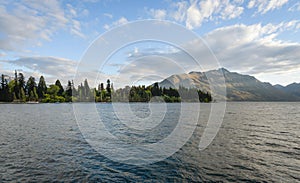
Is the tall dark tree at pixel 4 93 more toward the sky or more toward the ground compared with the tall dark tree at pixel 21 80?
more toward the ground

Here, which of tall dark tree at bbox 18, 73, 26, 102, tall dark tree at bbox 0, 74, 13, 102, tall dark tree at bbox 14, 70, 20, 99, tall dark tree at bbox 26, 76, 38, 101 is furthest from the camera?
tall dark tree at bbox 26, 76, 38, 101

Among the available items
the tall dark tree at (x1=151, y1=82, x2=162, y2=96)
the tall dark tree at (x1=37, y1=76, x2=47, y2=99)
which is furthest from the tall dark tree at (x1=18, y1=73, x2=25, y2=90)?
the tall dark tree at (x1=151, y1=82, x2=162, y2=96)

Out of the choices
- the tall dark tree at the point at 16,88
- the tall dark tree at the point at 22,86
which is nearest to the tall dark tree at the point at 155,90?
the tall dark tree at the point at 22,86

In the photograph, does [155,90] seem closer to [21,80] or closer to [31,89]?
[31,89]

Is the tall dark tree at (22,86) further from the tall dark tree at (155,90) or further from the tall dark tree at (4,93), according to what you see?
the tall dark tree at (155,90)

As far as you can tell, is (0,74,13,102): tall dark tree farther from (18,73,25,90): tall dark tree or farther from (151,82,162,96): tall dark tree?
(151,82,162,96): tall dark tree

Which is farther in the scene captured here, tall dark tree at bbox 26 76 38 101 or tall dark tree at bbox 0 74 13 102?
tall dark tree at bbox 26 76 38 101

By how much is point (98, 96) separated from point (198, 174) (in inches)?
7636

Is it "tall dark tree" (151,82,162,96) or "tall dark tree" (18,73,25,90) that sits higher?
"tall dark tree" (18,73,25,90)

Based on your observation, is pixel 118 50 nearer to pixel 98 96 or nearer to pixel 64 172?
pixel 64 172

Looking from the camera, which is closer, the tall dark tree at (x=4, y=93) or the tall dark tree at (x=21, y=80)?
the tall dark tree at (x=4, y=93)

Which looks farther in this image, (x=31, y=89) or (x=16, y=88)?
(x=31, y=89)

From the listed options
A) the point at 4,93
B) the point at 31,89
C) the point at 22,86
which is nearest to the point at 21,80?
the point at 22,86

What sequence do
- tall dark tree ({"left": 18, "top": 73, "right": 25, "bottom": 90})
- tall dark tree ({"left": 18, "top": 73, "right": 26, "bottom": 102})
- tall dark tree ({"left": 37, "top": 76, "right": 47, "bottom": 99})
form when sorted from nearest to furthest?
tall dark tree ({"left": 18, "top": 73, "right": 26, "bottom": 102}), tall dark tree ({"left": 18, "top": 73, "right": 25, "bottom": 90}), tall dark tree ({"left": 37, "top": 76, "right": 47, "bottom": 99})
